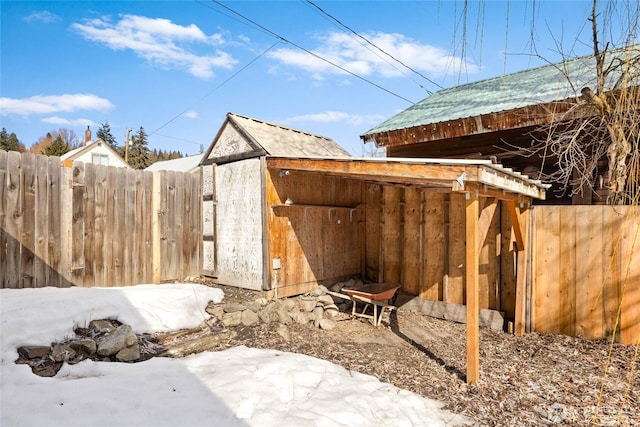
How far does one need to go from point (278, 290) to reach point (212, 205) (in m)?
2.10

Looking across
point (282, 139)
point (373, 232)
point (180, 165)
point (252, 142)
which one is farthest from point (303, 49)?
point (180, 165)

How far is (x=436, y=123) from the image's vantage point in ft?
20.5

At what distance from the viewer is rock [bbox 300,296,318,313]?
5945mm

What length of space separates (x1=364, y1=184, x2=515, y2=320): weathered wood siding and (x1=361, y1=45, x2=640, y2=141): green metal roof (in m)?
1.47

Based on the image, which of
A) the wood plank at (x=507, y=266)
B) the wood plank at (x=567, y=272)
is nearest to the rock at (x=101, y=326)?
the wood plank at (x=507, y=266)

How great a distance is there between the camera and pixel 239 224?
6266mm

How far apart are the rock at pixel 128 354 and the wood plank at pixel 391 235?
4496 mm

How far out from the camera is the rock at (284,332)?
15.7ft

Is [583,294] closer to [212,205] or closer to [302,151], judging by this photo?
[302,151]

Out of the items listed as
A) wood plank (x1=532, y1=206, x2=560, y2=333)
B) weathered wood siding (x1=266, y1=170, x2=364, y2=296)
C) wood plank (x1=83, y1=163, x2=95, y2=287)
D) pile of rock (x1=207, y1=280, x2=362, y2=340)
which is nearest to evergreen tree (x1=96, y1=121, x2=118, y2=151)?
wood plank (x1=83, y1=163, x2=95, y2=287)

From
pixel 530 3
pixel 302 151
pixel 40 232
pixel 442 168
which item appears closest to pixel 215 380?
pixel 442 168

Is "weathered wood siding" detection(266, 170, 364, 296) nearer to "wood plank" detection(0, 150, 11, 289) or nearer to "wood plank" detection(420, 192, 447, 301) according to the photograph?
"wood plank" detection(420, 192, 447, 301)

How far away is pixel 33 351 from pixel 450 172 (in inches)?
174

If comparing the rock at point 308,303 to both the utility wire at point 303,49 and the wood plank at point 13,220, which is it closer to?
the wood plank at point 13,220
